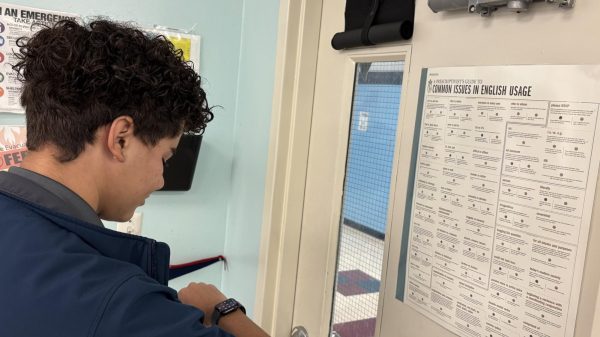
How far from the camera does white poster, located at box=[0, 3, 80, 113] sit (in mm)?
1389

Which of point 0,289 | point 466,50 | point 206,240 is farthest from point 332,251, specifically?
point 0,289

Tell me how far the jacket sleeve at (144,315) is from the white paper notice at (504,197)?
51cm

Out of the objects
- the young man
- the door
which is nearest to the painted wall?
the door

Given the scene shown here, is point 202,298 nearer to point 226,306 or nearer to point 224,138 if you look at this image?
point 226,306

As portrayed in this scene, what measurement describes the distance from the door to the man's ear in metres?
0.61

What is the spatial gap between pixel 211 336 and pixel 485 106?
2.06 ft

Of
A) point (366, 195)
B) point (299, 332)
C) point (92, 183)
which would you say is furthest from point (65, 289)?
point (299, 332)

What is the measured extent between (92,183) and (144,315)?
0.83 ft

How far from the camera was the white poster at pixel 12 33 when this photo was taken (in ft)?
4.56

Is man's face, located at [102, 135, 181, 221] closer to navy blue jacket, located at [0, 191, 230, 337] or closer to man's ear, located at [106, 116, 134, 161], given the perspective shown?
man's ear, located at [106, 116, 134, 161]

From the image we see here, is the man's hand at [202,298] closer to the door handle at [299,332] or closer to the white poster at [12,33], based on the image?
the door handle at [299,332]

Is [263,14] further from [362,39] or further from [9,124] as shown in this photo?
[9,124]

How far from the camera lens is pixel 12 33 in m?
1.40

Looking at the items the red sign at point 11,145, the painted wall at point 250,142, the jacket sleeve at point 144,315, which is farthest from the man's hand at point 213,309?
the red sign at point 11,145
